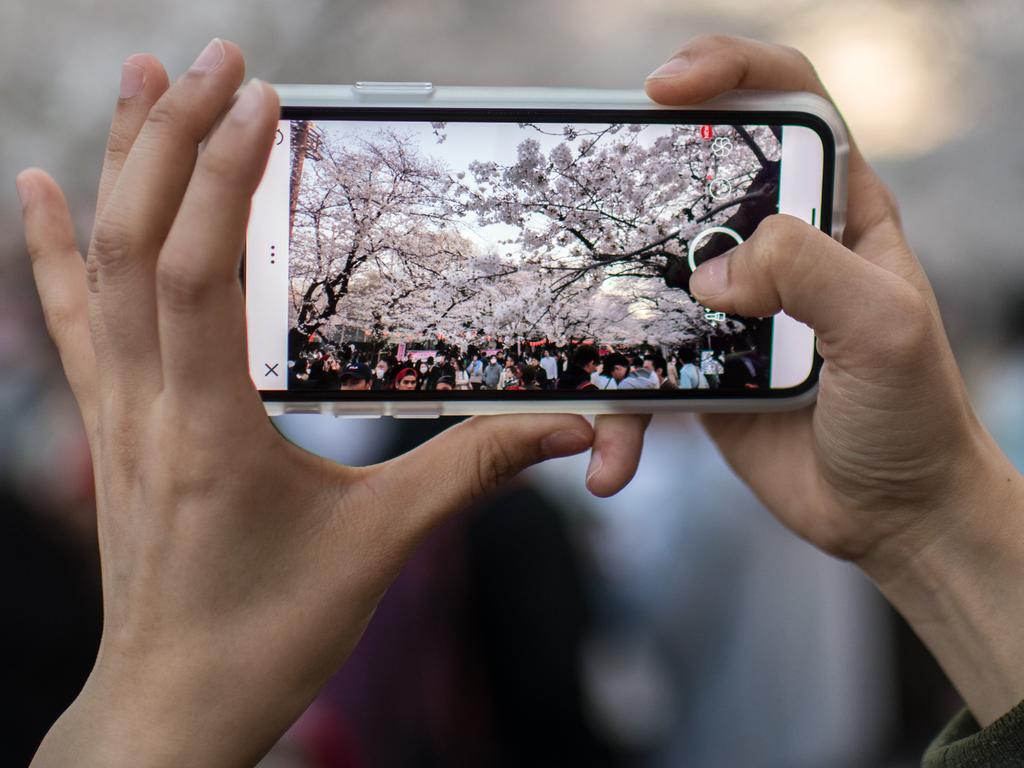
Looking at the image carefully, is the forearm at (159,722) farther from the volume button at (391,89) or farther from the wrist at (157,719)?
the volume button at (391,89)

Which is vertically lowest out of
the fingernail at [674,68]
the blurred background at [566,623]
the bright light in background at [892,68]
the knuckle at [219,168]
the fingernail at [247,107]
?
the blurred background at [566,623]

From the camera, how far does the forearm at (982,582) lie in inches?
38.0

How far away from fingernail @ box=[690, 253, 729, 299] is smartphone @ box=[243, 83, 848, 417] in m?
0.11

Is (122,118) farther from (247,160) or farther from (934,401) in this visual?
(934,401)

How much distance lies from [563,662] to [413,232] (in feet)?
4.06

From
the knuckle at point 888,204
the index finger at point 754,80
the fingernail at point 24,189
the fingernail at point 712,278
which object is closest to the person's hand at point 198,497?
the fingernail at point 24,189

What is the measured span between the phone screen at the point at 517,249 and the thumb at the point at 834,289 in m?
0.19

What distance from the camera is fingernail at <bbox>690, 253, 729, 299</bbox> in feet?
3.00

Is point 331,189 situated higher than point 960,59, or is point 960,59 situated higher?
point 960,59

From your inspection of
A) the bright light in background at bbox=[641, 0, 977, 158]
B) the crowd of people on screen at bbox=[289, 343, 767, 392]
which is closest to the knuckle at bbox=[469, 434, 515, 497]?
the crowd of people on screen at bbox=[289, 343, 767, 392]

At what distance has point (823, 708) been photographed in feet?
6.42

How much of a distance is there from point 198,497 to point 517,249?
0.50 metres

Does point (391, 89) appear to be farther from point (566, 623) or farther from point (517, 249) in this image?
point (566, 623)

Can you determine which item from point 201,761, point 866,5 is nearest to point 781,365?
point 201,761
